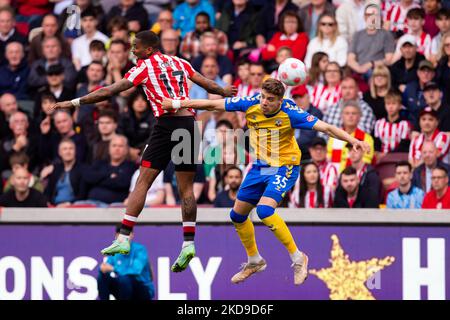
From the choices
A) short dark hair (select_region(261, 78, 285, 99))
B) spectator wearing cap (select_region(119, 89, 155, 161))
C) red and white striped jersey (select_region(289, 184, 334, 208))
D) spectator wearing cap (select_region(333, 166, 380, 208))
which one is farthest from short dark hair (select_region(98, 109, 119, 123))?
short dark hair (select_region(261, 78, 285, 99))

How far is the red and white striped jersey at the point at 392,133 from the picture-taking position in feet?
68.7

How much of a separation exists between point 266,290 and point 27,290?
340 centimetres

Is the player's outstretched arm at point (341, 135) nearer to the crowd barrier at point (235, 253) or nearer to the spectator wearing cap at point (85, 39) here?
the crowd barrier at point (235, 253)

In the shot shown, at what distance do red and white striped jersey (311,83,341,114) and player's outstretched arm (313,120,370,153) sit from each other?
5.33m

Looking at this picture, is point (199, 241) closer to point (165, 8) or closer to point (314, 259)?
point (314, 259)

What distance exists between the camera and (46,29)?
79.0ft

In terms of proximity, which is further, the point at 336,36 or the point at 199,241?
the point at 336,36

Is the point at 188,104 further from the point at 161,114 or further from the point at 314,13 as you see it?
the point at 314,13

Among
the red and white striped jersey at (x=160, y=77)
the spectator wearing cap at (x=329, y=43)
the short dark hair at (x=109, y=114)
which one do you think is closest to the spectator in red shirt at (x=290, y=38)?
the spectator wearing cap at (x=329, y=43)

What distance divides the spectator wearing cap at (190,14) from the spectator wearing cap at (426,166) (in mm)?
5226

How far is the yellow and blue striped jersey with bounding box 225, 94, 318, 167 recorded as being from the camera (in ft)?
53.3

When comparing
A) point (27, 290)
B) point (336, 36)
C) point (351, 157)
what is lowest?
point (27, 290)
